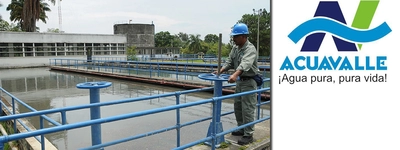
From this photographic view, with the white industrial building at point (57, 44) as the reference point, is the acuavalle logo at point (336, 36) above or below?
below

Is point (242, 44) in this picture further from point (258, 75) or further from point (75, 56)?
point (75, 56)

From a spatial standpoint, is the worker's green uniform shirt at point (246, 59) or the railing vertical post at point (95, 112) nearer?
the railing vertical post at point (95, 112)

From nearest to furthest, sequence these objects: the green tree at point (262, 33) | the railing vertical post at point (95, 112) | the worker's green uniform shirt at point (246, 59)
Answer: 1. the railing vertical post at point (95, 112)
2. the worker's green uniform shirt at point (246, 59)
3. the green tree at point (262, 33)

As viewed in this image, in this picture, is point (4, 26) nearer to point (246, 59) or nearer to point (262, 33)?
point (262, 33)

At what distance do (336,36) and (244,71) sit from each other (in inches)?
46.8

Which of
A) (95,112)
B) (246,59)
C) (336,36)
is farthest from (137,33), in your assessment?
(336,36)

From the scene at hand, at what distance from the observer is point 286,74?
2414 mm

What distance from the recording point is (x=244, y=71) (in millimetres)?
3391

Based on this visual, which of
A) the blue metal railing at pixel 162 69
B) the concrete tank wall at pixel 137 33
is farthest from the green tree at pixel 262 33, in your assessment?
the concrete tank wall at pixel 137 33

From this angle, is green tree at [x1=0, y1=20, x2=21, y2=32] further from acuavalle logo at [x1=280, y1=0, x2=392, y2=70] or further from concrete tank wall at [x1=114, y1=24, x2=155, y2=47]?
acuavalle logo at [x1=280, y1=0, x2=392, y2=70]

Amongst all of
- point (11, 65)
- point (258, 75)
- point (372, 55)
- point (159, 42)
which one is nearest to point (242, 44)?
point (258, 75)

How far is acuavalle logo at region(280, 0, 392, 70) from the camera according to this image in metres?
2.32

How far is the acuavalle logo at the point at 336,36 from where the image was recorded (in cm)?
232

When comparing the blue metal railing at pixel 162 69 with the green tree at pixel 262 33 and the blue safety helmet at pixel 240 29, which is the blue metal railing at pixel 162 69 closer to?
the blue safety helmet at pixel 240 29
